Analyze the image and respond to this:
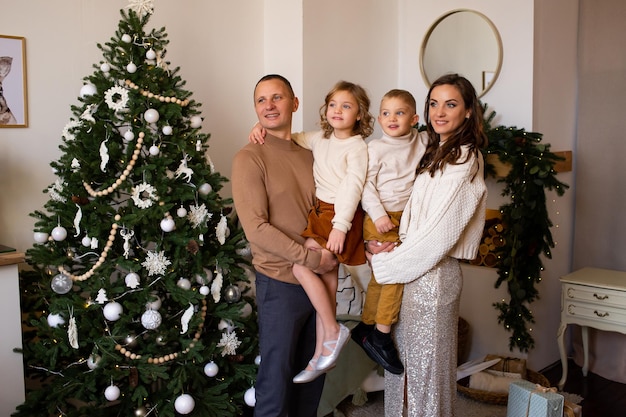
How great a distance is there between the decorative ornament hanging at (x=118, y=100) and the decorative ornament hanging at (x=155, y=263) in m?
0.66

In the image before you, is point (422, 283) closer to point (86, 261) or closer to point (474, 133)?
point (474, 133)

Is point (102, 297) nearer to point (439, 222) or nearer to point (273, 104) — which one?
point (273, 104)

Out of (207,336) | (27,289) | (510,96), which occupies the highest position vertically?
(510,96)

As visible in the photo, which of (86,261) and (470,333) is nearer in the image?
(86,261)

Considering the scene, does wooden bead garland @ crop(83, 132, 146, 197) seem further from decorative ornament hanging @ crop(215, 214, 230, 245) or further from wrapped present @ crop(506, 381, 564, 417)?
wrapped present @ crop(506, 381, 564, 417)

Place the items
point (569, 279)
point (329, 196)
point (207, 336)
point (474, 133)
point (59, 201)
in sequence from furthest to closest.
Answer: point (569, 279) < point (207, 336) < point (59, 201) < point (329, 196) < point (474, 133)

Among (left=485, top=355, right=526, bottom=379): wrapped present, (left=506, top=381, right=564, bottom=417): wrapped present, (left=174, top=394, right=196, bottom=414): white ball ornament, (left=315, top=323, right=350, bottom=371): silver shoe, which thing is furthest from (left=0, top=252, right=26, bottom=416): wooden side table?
(left=485, top=355, right=526, bottom=379): wrapped present

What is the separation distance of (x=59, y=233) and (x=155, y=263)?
415 millimetres

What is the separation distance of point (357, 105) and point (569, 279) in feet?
7.06

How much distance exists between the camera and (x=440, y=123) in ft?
7.02

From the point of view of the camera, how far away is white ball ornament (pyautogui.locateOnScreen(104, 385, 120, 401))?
2.52m

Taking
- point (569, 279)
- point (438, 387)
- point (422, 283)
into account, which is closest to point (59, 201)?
point (422, 283)

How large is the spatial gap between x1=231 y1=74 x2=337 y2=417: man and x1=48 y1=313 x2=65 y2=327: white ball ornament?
34.1 inches

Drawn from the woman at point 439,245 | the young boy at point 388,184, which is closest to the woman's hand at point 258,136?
the young boy at point 388,184
